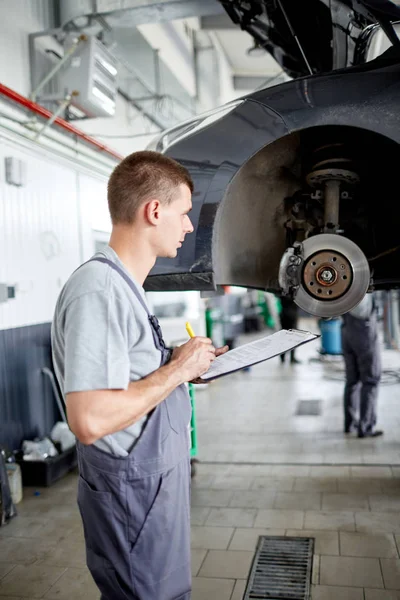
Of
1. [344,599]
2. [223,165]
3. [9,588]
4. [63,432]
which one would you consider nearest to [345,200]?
[223,165]

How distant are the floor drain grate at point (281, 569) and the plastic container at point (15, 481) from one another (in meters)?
1.68

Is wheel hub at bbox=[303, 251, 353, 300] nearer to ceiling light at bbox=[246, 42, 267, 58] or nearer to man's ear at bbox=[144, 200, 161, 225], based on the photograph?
man's ear at bbox=[144, 200, 161, 225]

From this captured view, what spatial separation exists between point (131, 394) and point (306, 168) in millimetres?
1659

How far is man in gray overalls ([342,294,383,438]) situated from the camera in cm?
436

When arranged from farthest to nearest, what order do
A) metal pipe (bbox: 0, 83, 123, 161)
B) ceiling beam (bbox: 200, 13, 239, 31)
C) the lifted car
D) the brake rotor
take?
ceiling beam (bbox: 200, 13, 239, 31) < metal pipe (bbox: 0, 83, 123, 161) < the brake rotor < the lifted car

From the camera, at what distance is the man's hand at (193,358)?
124 cm

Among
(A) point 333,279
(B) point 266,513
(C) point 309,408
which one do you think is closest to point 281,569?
(B) point 266,513

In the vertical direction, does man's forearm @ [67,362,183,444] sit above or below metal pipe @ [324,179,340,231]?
below

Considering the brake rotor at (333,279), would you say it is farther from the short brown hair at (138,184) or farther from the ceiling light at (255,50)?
the ceiling light at (255,50)

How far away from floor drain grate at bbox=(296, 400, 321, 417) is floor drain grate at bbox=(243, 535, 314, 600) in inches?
109

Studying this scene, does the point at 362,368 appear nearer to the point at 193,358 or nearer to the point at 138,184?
the point at 193,358

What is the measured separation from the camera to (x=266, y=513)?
3.12 m

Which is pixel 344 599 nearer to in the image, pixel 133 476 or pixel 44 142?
pixel 133 476

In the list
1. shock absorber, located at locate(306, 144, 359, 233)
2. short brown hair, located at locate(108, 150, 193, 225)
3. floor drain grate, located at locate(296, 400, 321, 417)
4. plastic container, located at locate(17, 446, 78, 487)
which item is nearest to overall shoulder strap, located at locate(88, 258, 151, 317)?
short brown hair, located at locate(108, 150, 193, 225)
